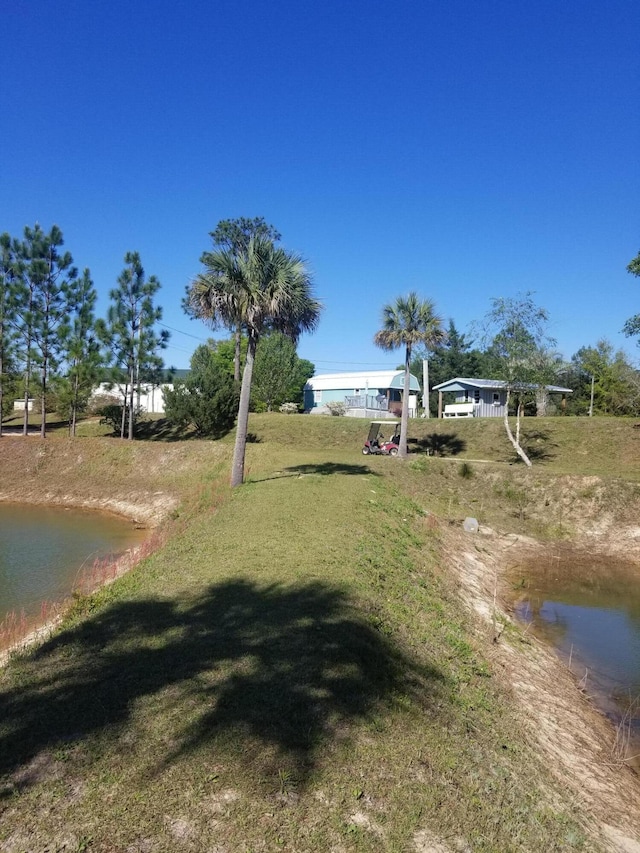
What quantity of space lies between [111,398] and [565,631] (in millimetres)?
45569

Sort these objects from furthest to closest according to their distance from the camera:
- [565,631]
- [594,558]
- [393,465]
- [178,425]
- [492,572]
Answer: [178,425], [393,465], [594,558], [492,572], [565,631]

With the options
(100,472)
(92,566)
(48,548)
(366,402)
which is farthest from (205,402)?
(92,566)

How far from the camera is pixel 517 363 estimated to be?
80.9ft

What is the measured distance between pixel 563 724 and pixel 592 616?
5980 mm

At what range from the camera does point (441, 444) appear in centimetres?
3241

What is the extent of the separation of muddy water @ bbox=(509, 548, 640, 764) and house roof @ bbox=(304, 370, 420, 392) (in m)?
31.1

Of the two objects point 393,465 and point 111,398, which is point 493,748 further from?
point 111,398

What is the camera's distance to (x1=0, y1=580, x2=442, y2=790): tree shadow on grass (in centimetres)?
455

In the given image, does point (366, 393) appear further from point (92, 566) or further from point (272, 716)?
point (272, 716)

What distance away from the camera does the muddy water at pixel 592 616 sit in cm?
869

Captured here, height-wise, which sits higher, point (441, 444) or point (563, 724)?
point (441, 444)

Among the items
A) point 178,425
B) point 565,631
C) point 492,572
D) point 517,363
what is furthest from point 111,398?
point 565,631

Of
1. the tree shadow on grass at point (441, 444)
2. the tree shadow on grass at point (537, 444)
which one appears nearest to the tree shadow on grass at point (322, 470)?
the tree shadow on grass at point (441, 444)

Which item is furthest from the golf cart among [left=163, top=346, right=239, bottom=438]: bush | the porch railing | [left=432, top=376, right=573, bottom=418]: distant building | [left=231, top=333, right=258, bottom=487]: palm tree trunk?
the porch railing
